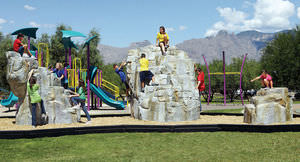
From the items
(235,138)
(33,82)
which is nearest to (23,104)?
(33,82)

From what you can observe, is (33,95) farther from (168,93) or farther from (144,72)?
(168,93)

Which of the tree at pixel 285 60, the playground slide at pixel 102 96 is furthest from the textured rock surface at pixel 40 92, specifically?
the tree at pixel 285 60

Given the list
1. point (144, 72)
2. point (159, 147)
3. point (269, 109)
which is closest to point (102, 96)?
point (144, 72)

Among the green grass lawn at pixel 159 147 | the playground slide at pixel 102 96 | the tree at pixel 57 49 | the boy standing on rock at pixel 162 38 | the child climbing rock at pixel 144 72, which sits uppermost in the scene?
the tree at pixel 57 49

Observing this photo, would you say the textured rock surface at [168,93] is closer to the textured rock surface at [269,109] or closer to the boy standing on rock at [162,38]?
the boy standing on rock at [162,38]

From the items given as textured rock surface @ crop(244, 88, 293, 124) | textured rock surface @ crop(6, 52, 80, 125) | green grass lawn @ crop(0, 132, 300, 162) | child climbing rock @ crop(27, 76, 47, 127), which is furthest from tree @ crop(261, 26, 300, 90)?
child climbing rock @ crop(27, 76, 47, 127)

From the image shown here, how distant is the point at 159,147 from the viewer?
722cm

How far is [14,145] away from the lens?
7691mm

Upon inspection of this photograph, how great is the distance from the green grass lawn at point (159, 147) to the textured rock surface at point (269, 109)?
2.06 metres

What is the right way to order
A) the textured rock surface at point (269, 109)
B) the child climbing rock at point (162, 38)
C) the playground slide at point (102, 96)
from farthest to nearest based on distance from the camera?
the playground slide at point (102, 96)
the child climbing rock at point (162, 38)
the textured rock surface at point (269, 109)

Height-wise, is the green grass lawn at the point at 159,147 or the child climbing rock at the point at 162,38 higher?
the child climbing rock at the point at 162,38

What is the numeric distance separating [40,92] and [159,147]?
232 inches

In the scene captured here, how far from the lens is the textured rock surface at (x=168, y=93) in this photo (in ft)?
37.5

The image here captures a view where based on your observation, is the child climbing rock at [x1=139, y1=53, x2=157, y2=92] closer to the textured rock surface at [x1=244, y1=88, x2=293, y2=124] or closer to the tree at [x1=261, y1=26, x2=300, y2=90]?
the textured rock surface at [x1=244, y1=88, x2=293, y2=124]
